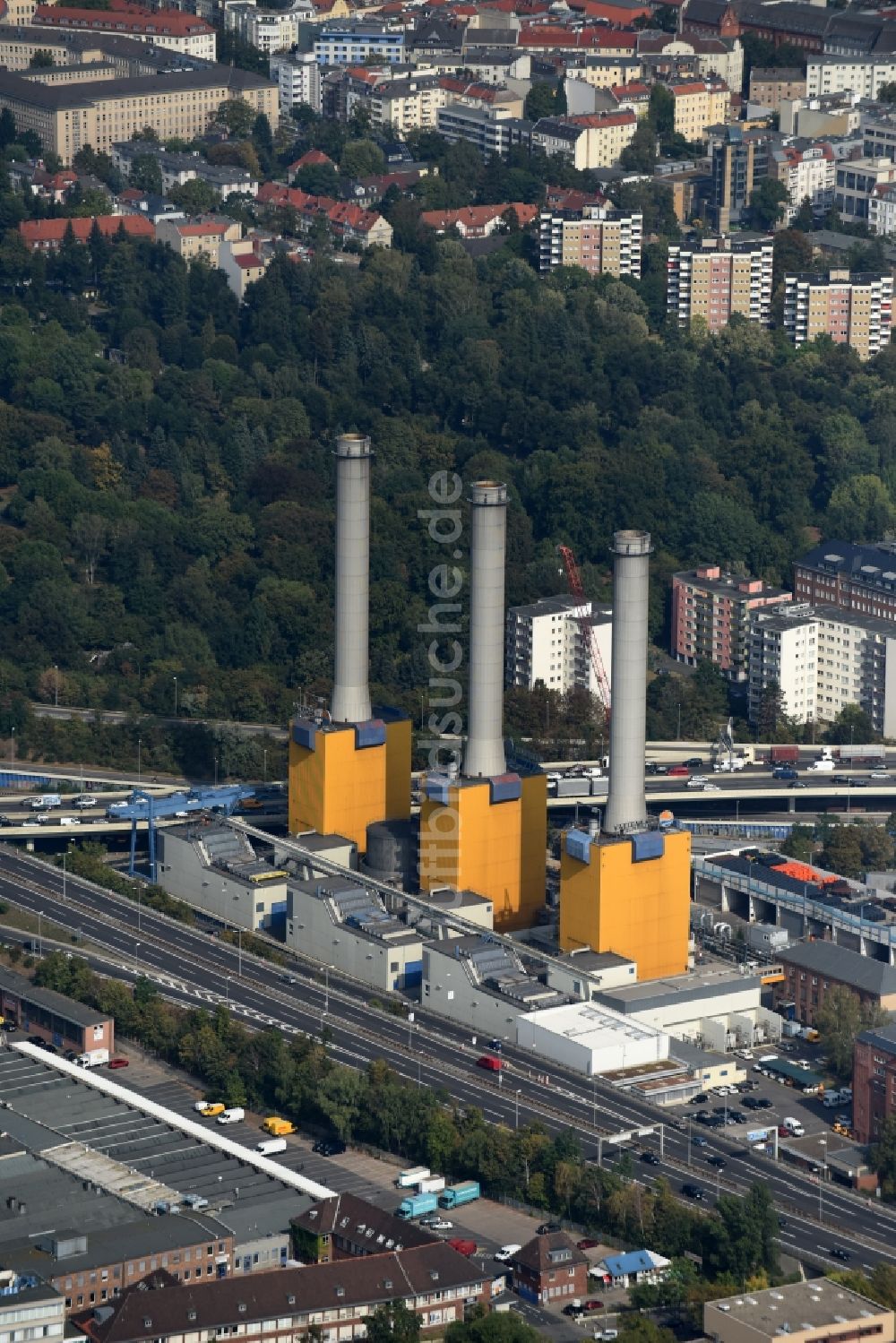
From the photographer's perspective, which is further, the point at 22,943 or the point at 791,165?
the point at 791,165

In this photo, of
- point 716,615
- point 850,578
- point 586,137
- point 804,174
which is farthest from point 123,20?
point 716,615

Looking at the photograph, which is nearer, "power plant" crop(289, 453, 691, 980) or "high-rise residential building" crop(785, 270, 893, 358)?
"power plant" crop(289, 453, 691, 980)

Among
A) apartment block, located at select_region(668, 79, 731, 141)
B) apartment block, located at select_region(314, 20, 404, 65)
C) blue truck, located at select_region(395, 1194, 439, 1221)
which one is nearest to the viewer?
blue truck, located at select_region(395, 1194, 439, 1221)

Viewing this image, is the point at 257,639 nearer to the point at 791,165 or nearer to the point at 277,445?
the point at 277,445

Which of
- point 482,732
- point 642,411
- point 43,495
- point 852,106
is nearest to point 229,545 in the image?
point 43,495

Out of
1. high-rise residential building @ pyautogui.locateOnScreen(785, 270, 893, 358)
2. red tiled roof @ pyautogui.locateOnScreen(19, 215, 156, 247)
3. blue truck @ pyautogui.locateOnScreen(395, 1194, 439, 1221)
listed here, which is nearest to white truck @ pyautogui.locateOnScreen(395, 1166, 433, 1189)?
blue truck @ pyautogui.locateOnScreen(395, 1194, 439, 1221)

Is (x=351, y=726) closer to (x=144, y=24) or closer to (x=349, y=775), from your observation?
(x=349, y=775)

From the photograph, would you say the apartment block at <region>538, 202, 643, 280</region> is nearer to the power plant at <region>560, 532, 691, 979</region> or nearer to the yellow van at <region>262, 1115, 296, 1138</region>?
the power plant at <region>560, 532, 691, 979</region>

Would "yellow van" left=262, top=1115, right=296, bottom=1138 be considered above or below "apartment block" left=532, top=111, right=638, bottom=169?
below
